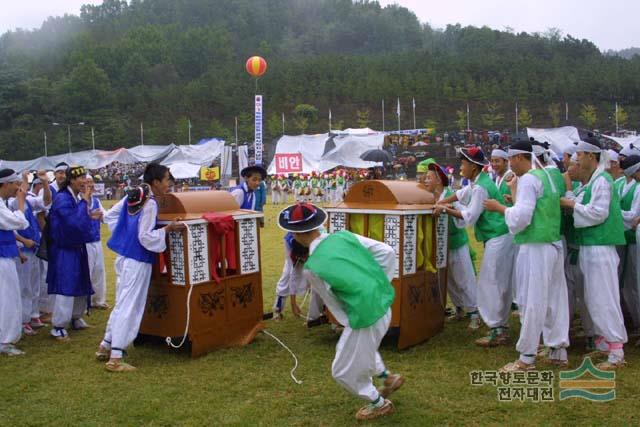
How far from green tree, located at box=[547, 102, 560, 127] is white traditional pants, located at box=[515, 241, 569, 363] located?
51881 millimetres

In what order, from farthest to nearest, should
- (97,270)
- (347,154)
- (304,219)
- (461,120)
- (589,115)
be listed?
(461,120) → (589,115) → (347,154) → (97,270) → (304,219)

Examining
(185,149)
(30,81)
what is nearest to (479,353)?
(185,149)

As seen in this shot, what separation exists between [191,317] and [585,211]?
3.59 meters

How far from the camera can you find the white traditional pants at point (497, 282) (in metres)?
6.18

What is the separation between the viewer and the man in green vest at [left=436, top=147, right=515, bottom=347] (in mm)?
6152

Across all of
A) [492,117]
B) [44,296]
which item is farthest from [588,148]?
[492,117]

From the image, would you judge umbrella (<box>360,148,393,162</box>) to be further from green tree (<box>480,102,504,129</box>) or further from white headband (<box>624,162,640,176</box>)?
green tree (<box>480,102,504,129</box>)

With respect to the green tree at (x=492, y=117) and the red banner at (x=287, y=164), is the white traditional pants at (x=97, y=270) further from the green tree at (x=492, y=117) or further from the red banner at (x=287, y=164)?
the green tree at (x=492, y=117)

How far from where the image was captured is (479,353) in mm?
5891

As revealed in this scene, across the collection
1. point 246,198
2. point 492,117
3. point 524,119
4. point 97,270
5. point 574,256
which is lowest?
point 97,270

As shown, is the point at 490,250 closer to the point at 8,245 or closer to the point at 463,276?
the point at 463,276

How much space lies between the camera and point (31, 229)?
7379 millimetres

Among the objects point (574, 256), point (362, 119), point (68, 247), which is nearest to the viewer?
point (574, 256)

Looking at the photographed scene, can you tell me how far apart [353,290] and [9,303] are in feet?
12.6
